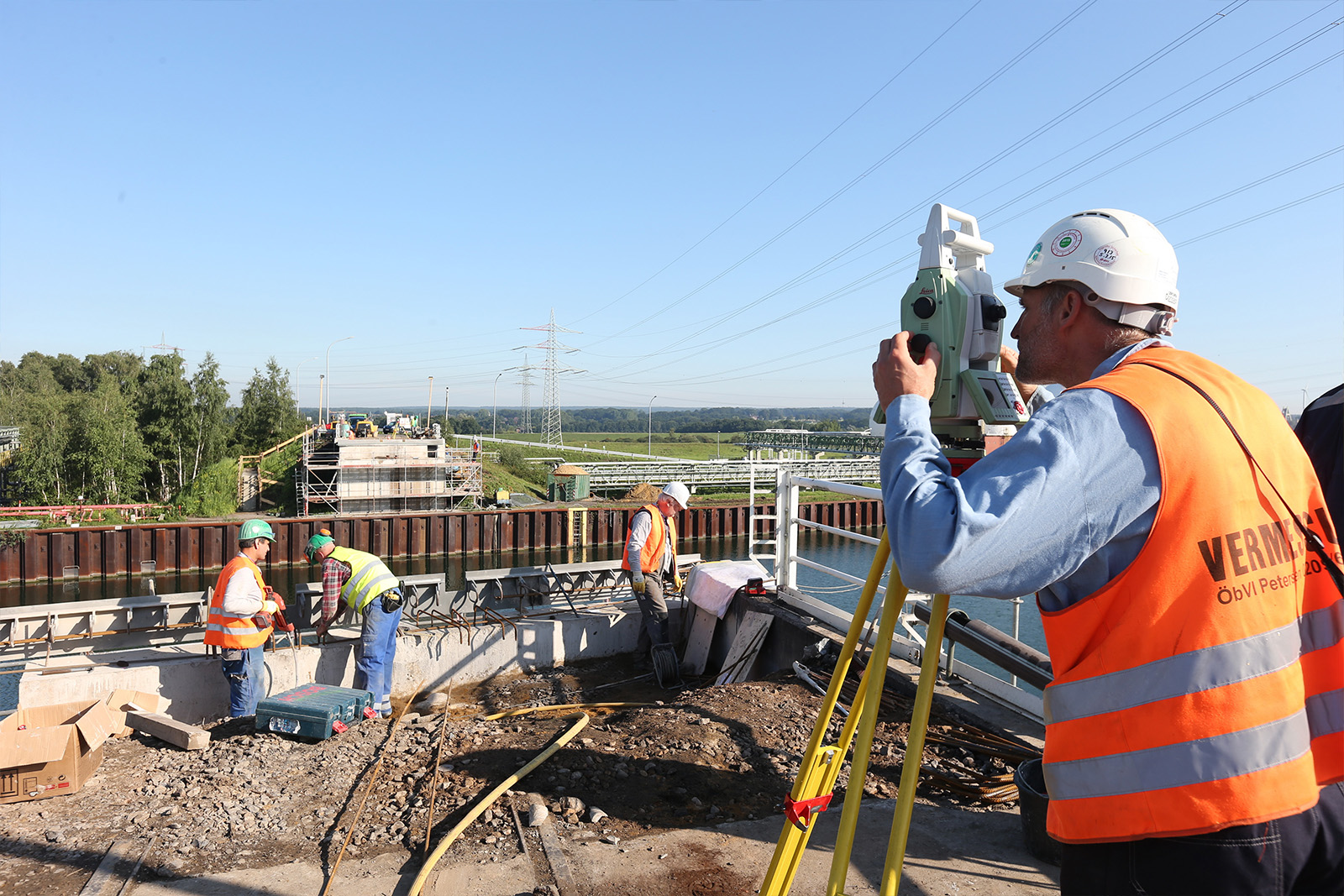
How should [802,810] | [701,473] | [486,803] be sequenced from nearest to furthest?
[802,810]
[486,803]
[701,473]

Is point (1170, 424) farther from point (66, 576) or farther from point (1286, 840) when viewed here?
point (66, 576)

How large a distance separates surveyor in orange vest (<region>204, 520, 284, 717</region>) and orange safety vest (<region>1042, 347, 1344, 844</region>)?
22.3 feet

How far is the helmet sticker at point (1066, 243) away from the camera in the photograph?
1.60 metres

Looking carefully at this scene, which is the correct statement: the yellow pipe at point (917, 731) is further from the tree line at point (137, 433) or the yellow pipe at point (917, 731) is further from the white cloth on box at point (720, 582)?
the tree line at point (137, 433)

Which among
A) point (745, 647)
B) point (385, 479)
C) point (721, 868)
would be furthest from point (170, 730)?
point (385, 479)

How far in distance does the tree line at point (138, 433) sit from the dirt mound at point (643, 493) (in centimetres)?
2342

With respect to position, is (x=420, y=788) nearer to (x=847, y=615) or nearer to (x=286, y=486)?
(x=847, y=615)

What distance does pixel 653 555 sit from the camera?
27.8 feet

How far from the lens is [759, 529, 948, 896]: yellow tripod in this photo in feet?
6.07

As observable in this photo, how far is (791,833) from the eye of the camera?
2.20 meters

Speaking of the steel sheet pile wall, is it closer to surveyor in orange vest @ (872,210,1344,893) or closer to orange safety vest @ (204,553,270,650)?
orange safety vest @ (204,553,270,650)

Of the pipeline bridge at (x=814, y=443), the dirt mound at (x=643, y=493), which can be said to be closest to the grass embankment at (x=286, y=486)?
the dirt mound at (x=643, y=493)

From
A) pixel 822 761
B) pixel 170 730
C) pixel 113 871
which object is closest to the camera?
pixel 822 761

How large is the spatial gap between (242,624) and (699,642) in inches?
172
